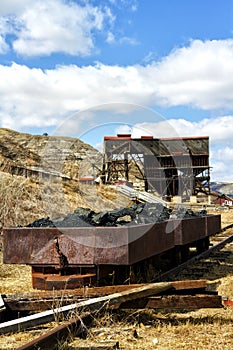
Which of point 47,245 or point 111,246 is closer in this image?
point 111,246

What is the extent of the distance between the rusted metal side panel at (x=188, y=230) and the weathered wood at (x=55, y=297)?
82.4 inches

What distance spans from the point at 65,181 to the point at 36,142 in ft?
139

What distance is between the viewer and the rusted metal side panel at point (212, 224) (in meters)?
8.30

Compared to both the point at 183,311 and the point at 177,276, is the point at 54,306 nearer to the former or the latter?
the point at 183,311

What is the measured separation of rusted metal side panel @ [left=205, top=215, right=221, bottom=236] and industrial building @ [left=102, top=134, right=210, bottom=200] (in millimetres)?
24718

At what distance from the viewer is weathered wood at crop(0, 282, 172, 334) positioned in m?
3.66

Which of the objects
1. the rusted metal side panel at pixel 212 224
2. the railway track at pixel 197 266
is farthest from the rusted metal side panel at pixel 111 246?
the rusted metal side panel at pixel 212 224

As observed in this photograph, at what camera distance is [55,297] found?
413 cm

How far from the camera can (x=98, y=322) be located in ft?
12.9

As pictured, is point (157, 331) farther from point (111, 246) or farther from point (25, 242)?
point (25, 242)

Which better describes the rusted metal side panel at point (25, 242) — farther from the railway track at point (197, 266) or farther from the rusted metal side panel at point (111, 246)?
the railway track at point (197, 266)

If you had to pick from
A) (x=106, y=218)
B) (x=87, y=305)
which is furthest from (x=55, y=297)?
(x=106, y=218)

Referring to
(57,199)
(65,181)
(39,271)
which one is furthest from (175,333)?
(65,181)

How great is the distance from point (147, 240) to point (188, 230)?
6.16 ft
